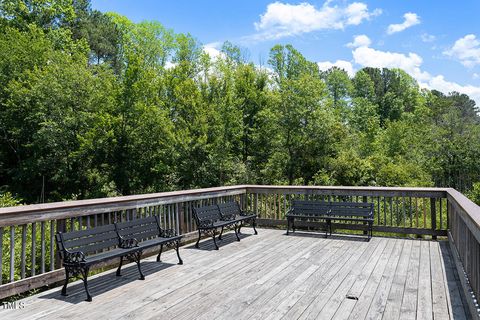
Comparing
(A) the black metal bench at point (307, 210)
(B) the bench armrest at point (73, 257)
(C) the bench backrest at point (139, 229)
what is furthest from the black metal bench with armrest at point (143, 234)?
(A) the black metal bench at point (307, 210)

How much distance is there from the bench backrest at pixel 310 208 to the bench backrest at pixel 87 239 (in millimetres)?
4022

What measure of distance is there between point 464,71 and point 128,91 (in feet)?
123

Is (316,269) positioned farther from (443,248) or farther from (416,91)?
(416,91)

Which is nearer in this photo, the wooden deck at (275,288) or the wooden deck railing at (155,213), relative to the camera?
the wooden deck at (275,288)

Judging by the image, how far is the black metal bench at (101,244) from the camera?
377 cm

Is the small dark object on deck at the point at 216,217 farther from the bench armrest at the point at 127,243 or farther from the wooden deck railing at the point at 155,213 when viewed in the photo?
the bench armrest at the point at 127,243

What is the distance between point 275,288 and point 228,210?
115 inches

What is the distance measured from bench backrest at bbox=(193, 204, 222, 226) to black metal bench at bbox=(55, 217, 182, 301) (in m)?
0.93

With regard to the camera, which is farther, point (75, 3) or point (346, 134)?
point (75, 3)

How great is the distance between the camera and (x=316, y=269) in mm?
4852

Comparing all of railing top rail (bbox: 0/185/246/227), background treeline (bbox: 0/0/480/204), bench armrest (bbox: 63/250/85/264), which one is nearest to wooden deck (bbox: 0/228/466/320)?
bench armrest (bbox: 63/250/85/264)

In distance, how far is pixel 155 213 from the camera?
18.6ft

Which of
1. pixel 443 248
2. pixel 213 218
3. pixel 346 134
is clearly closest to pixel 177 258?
pixel 213 218

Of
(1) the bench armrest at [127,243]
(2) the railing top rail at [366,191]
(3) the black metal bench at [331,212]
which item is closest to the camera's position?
(1) the bench armrest at [127,243]
